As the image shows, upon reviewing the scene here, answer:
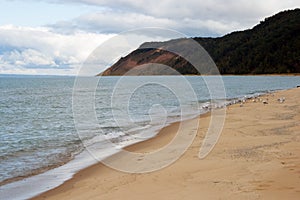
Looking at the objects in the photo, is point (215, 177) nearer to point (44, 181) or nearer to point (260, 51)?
point (44, 181)

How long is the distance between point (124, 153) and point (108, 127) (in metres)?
8.23

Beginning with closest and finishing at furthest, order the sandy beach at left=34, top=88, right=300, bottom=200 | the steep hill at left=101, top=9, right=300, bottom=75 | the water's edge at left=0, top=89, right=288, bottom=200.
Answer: the sandy beach at left=34, top=88, right=300, bottom=200 < the water's edge at left=0, top=89, right=288, bottom=200 < the steep hill at left=101, top=9, right=300, bottom=75

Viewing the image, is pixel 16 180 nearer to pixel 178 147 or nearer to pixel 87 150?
pixel 87 150

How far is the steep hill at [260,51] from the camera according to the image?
472 ft

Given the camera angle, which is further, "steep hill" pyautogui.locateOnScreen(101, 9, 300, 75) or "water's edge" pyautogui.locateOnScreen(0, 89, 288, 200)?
"steep hill" pyautogui.locateOnScreen(101, 9, 300, 75)

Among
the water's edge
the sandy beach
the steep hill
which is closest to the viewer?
the sandy beach

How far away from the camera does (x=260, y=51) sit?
156 metres

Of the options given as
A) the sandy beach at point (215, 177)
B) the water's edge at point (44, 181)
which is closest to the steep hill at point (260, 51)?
the water's edge at point (44, 181)

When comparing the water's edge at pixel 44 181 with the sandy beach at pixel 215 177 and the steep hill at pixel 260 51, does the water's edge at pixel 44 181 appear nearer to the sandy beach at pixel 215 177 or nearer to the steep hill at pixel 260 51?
the sandy beach at pixel 215 177

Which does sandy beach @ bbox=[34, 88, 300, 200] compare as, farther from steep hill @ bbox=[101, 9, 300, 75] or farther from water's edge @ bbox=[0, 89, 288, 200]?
steep hill @ bbox=[101, 9, 300, 75]

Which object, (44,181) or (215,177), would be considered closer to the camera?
(215,177)

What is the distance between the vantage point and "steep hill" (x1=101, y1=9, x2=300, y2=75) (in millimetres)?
144000

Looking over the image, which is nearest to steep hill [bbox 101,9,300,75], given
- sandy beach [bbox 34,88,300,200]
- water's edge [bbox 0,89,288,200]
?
water's edge [bbox 0,89,288,200]

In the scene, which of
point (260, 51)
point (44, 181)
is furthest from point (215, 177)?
point (260, 51)
